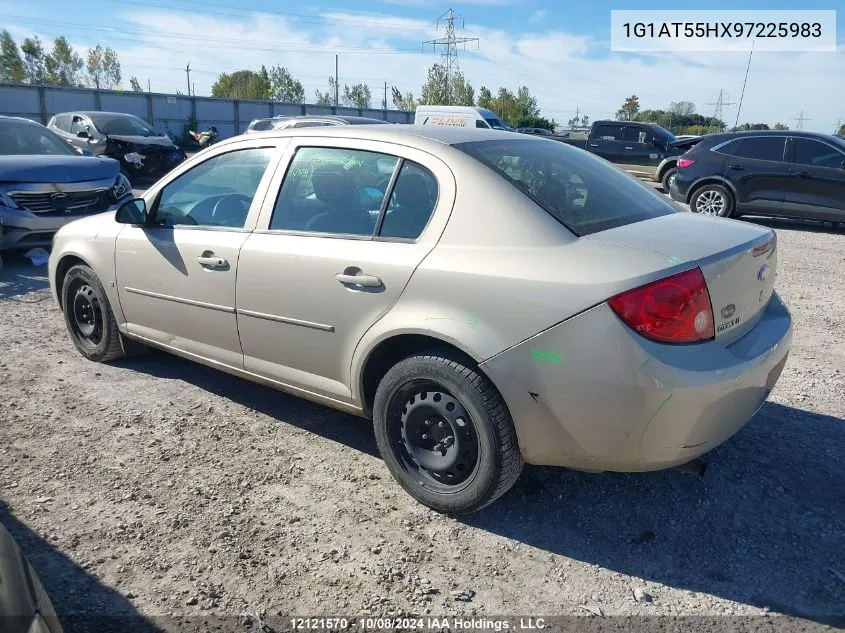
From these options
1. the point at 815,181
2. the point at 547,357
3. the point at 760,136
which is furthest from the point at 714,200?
the point at 547,357

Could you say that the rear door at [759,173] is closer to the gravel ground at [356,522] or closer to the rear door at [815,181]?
the rear door at [815,181]

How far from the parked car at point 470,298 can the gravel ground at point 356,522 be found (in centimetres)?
33

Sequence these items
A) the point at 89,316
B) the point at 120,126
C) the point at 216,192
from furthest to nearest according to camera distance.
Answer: the point at 120,126 < the point at 89,316 < the point at 216,192

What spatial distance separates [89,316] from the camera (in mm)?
4824

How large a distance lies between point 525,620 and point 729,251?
1.66 m

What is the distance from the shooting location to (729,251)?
2.77 m

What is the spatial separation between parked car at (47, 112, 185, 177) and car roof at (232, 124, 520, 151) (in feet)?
42.4

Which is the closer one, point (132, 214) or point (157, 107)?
point (132, 214)

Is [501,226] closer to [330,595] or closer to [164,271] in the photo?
[330,595]

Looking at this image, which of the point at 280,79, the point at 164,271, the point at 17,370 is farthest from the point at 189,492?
the point at 280,79

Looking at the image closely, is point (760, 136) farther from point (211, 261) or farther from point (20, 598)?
point (20, 598)

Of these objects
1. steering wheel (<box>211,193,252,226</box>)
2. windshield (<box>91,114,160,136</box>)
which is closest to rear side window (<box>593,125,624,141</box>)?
windshield (<box>91,114,160,136</box>)

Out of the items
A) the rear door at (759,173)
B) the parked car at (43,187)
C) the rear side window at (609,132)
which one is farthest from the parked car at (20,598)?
the rear side window at (609,132)

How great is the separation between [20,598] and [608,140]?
1966 cm
